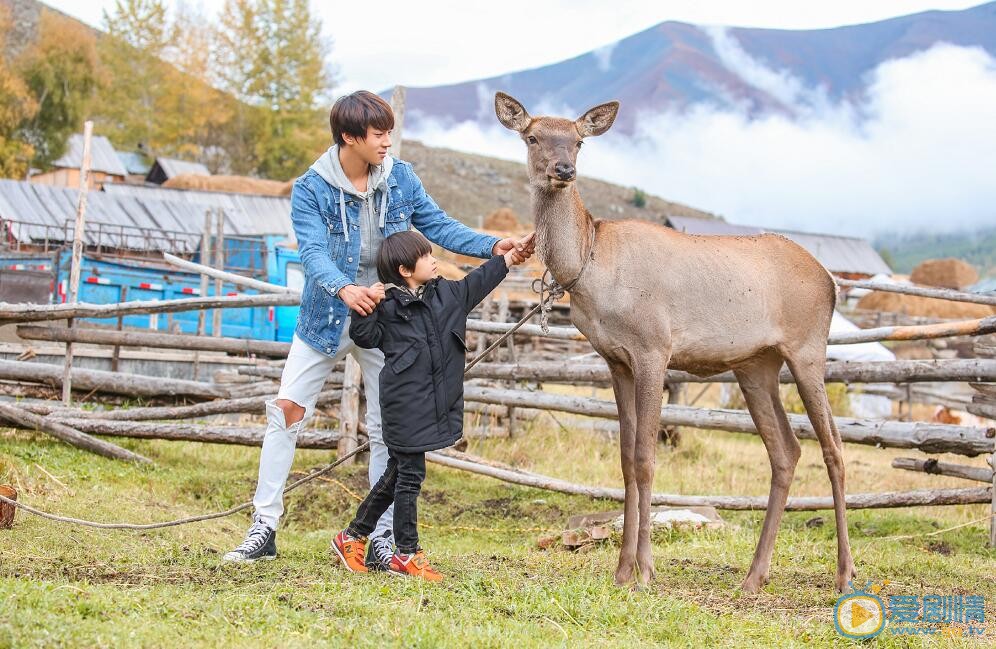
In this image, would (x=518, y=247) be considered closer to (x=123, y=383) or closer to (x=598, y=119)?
(x=598, y=119)

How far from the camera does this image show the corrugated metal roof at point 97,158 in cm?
4381

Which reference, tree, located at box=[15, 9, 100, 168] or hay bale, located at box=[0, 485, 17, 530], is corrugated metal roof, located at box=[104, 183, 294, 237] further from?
hay bale, located at box=[0, 485, 17, 530]

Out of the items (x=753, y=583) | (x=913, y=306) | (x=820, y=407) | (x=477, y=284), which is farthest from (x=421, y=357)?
(x=913, y=306)

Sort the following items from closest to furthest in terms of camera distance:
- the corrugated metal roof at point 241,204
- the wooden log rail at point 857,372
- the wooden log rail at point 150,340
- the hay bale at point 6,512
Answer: the hay bale at point 6,512
the wooden log rail at point 857,372
the wooden log rail at point 150,340
the corrugated metal roof at point 241,204

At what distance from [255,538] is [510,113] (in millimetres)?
2379

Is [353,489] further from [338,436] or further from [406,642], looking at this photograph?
[406,642]

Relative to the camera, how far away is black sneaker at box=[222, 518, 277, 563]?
4.69 m

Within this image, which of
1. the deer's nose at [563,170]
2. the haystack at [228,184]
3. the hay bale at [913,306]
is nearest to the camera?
the deer's nose at [563,170]

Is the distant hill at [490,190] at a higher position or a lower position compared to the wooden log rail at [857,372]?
higher

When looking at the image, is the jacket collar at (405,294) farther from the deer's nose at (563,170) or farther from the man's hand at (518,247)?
the deer's nose at (563,170)

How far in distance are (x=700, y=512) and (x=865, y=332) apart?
68.2 inches

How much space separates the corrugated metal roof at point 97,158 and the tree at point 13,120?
7.51 ft

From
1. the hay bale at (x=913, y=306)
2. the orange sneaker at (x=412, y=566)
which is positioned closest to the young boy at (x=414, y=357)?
the orange sneaker at (x=412, y=566)

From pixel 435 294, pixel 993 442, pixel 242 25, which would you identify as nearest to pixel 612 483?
pixel 993 442
